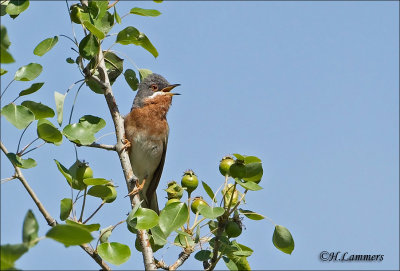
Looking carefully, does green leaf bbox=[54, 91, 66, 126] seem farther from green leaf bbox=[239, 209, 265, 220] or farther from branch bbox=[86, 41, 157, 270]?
green leaf bbox=[239, 209, 265, 220]

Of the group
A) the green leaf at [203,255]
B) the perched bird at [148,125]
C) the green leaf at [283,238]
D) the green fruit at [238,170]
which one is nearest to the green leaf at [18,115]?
the green fruit at [238,170]

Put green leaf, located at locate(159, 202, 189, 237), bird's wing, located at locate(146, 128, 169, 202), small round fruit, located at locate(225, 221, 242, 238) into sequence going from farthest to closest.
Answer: bird's wing, located at locate(146, 128, 169, 202) → small round fruit, located at locate(225, 221, 242, 238) → green leaf, located at locate(159, 202, 189, 237)

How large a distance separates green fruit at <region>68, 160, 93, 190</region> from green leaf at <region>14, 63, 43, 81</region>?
77 centimetres

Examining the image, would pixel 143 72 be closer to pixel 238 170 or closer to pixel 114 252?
pixel 238 170

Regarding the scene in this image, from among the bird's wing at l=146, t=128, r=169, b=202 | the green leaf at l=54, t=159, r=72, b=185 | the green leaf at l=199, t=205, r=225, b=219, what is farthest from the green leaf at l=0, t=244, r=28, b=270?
the bird's wing at l=146, t=128, r=169, b=202

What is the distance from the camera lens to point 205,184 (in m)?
4.50

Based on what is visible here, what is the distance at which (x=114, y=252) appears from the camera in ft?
14.0

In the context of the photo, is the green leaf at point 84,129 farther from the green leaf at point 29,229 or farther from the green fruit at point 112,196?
the green leaf at point 29,229

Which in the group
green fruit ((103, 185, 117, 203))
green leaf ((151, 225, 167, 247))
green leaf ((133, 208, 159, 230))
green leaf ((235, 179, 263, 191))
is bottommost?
green leaf ((151, 225, 167, 247))

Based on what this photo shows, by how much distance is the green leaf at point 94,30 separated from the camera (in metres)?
4.64

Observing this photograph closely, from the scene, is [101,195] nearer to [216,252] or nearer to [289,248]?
[216,252]

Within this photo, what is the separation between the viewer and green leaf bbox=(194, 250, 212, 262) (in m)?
4.55

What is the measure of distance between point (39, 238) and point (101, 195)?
2.01 meters

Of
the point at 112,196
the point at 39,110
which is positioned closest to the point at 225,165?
the point at 112,196
